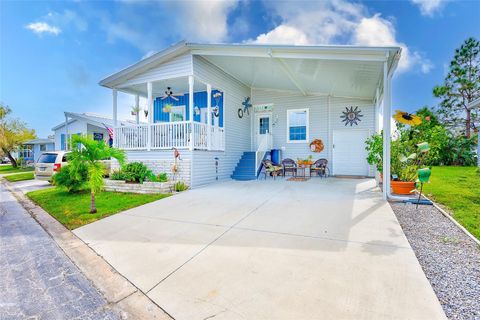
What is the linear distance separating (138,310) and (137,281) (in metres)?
Result: 0.44

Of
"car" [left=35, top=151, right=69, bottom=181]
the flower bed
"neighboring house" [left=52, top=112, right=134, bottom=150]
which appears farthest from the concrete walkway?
"neighboring house" [left=52, top=112, right=134, bottom=150]

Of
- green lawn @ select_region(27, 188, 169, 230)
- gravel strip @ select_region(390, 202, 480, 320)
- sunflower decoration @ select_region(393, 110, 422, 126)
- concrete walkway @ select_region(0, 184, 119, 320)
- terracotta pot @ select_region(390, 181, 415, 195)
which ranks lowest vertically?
concrete walkway @ select_region(0, 184, 119, 320)

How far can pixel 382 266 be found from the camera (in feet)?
7.88

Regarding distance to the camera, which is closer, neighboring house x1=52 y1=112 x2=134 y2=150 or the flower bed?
the flower bed

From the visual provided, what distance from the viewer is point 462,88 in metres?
17.9

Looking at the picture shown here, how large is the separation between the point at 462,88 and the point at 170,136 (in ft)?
72.4

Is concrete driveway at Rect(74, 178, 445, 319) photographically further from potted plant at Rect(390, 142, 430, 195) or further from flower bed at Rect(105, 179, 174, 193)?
flower bed at Rect(105, 179, 174, 193)

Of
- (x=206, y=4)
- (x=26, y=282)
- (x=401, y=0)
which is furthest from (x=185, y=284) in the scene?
(x=401, y=0)

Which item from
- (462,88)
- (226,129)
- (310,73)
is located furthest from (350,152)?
(462,88)

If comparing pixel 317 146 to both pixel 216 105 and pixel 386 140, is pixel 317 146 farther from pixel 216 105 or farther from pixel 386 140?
pixel 386 140

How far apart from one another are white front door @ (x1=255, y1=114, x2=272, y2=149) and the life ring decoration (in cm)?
224

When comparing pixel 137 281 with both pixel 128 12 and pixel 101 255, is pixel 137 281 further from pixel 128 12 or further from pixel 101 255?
pixel 128 12

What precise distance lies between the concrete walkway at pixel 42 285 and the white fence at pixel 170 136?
4.97 metres

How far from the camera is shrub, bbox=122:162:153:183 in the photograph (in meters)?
7.74
